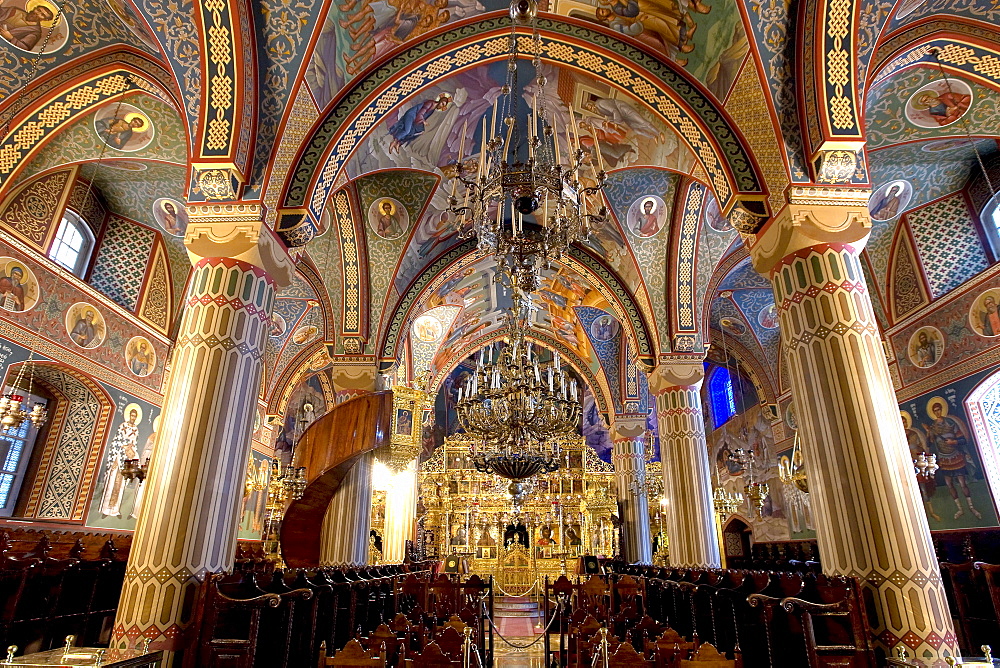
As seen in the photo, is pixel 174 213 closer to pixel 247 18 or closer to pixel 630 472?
pixel 247 18

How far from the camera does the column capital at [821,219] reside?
638 cm

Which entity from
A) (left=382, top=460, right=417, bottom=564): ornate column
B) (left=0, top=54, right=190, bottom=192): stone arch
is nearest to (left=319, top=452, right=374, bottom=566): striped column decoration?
(left=382, top=460, right=417, bottom=564): ornate column

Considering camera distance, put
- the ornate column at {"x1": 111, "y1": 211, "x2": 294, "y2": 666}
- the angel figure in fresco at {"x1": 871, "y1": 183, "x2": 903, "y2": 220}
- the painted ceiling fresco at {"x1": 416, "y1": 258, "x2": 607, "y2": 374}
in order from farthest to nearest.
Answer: the painted ceiling fresco at {"x1": 416, "y1": 258, "x2": 607, "y2": 374} < the angel figure in fresco at {"x1": 871, "y1": 183, "x2": 903, "y2": 220} < the ornate column at {"x1": 111, "y1": 211, "x2": 294, "y2": 666}

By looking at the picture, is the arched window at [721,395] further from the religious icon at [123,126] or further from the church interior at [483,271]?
the religious icon at [123,126]

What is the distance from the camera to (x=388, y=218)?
1176 centimetres

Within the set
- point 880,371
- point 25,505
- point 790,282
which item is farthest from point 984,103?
point 25,505

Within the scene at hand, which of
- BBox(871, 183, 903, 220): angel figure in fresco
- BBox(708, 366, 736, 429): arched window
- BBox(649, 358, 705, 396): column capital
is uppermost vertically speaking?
BBox(871, 183, 903, 220): angel figure in fresco

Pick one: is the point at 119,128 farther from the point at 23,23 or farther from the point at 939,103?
the point at 939,103

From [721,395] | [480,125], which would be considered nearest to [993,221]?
[480,125]

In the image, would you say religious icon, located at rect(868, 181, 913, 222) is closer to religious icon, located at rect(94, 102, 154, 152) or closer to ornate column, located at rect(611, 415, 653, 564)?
ornate column, located at rect(611, 415, 653, 564)

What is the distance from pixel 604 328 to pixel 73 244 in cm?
1359

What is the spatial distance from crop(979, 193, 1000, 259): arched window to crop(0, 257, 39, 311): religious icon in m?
17.0

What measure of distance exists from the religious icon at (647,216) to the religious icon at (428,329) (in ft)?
26.9

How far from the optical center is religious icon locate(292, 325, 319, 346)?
17352mm
